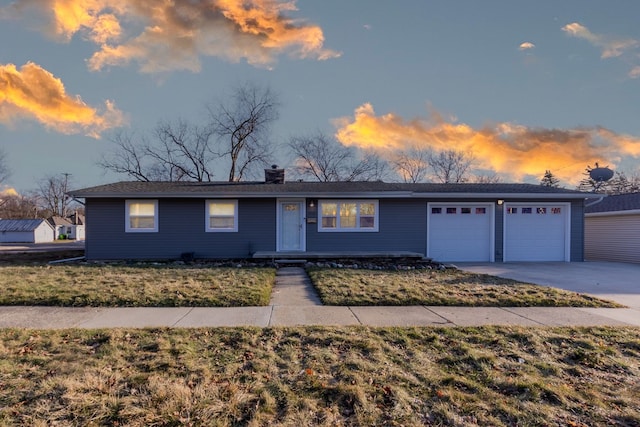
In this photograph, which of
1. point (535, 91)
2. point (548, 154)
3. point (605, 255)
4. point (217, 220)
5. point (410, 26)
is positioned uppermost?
point (410, 26)

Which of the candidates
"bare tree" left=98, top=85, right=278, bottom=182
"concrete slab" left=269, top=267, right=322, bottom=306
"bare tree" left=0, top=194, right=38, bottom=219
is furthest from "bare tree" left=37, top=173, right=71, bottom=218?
"concrete slab" left=269, top=267, right=322, bottom=306

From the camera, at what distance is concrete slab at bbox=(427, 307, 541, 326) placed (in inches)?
197

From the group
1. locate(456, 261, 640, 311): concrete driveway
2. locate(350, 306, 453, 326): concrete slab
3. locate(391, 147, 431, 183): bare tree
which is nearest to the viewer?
locate(350, 306, 453, 326): concrete slab

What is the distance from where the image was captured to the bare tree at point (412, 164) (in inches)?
1287

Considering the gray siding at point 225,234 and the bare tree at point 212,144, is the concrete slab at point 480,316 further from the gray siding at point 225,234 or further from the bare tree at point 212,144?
the bare tree at point 212,144

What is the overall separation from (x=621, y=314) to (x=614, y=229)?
39.4ft

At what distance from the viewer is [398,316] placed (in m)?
5.32

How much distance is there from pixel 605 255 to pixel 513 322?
14.0 m

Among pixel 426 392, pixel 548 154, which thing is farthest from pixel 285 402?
pixel 548 154

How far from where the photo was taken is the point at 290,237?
12.7 metres

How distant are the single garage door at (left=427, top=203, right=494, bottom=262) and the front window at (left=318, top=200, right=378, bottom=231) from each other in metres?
2.30

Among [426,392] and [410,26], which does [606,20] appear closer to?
[410,26]

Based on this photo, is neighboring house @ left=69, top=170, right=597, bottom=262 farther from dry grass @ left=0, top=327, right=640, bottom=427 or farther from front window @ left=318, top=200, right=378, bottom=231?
dry grass @ left=0, top=327, right=640, bottom=427

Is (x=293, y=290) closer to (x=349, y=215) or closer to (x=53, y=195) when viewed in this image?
(x=349, y=215)
